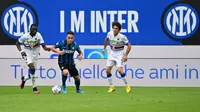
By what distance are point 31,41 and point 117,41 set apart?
250 centimetres

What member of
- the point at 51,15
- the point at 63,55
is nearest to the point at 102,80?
the point at 51,15

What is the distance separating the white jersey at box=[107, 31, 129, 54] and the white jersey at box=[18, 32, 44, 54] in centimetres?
205

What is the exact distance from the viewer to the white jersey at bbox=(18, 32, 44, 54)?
832 inches

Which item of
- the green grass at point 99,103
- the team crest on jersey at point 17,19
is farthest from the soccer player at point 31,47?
the team crest on jersey at point 17,19

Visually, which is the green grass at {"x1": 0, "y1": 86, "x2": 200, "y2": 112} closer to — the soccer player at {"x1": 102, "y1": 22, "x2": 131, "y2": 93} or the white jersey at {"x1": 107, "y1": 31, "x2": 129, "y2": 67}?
the soccer player at {"x1": 102, "y1": 22, "x2": 131, "y2": 93}

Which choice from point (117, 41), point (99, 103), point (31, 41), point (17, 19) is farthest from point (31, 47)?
point (17, 19)

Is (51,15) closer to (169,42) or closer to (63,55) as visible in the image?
(169,42)

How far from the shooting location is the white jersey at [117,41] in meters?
21.7

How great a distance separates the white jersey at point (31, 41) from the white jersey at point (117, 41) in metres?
2.05

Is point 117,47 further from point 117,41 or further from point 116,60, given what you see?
point 116,60

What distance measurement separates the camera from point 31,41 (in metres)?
21.2

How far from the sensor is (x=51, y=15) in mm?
26516

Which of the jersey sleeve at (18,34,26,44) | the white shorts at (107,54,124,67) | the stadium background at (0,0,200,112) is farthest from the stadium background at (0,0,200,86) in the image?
the jersey sleeve at (18,34,26,44)

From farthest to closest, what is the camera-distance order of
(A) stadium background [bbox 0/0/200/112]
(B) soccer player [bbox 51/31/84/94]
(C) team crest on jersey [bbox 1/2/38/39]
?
(C) team crest on jersey [bbox 1/2/38/39] → (A) stadium background [bbox 0/0/200/112] → (B) soccer player [bbox 51/31/84/94]
